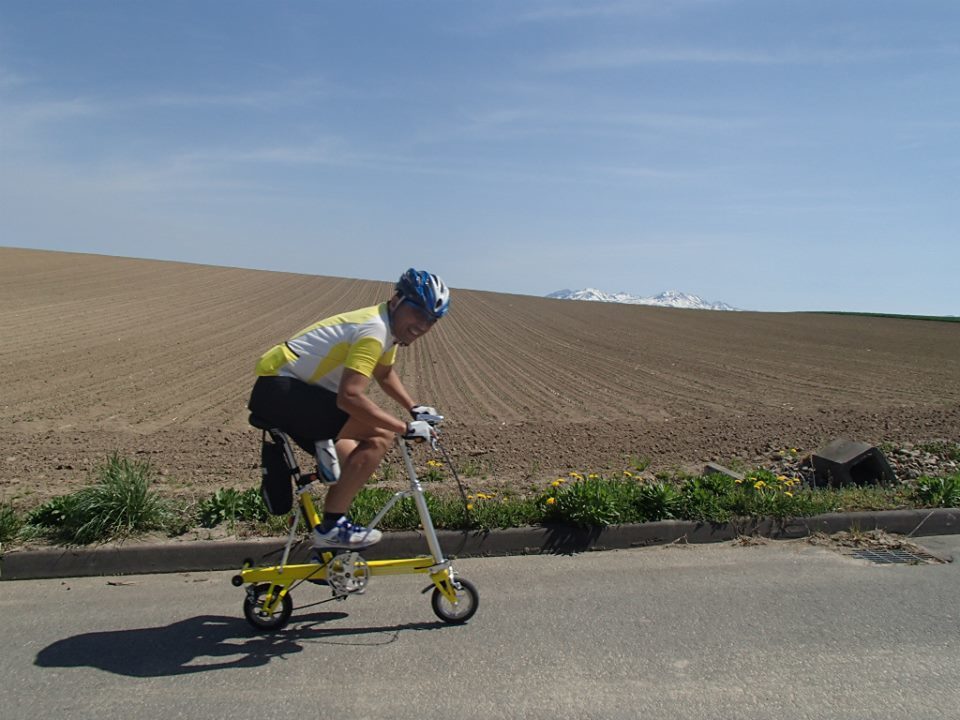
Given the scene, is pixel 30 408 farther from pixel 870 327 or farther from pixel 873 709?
pixel 870 327

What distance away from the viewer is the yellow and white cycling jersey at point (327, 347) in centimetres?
416

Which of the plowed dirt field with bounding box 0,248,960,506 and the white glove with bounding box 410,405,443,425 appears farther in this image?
the plowed dirt field with bounding box 0,248,960,506

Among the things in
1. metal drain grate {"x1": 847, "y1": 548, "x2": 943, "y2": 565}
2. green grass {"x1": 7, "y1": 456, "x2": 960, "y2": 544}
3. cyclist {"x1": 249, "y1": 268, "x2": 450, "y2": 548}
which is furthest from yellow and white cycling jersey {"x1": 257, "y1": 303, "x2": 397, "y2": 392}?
metal drain grate {"x1": 847, "y1": 548, "x2": 943, "y2": 565}

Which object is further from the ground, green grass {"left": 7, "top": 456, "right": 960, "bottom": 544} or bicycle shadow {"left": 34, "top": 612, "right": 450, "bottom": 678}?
green grass {"left": 7, "top": 456, "right": 960, "bottom": 544}

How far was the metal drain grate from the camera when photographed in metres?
5.47

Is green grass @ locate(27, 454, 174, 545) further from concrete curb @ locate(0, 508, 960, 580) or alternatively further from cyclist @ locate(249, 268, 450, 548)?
cyclist @ locate(249, 268, 450, 548)

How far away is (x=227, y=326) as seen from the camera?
91.6ft

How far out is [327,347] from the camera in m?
4.20

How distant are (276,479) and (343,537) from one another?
482 millimetres

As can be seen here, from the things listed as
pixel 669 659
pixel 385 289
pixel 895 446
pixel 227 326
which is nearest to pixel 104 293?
pixel 227 326

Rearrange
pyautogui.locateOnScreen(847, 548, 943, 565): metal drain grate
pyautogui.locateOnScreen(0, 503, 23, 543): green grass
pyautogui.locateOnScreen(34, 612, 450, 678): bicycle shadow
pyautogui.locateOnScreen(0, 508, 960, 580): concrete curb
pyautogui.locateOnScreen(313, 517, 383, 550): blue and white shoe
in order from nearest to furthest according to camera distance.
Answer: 1. pyautogui.locateOnScreen(34, 612, 450, 678): bicycle shadow
2. pyautogui.locateOnScreen(313, 517, 383, 550): blue and white shoe
3. pyautogui.locateOnScreen(0, 508, 960, 580): concrete curb
4. pyautogui.locateOnScreen(0, 503, 23, 543): green grass
5. pyautogui.locateOnScreen(847, 548, 943, 565): metal drain grate

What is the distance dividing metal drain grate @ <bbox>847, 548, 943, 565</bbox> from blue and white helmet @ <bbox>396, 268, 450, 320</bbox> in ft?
11.7

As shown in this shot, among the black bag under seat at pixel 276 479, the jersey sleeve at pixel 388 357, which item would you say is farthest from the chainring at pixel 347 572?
the jersey sleeve at pixel 388 357

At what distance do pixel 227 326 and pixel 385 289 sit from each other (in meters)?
26.7
